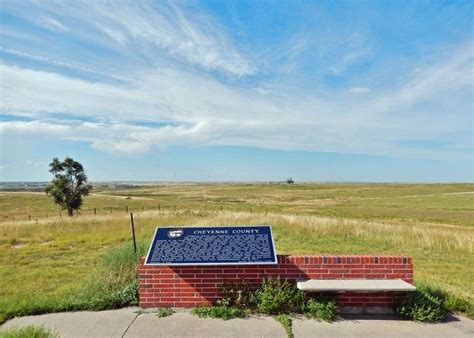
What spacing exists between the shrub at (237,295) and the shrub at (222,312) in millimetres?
123

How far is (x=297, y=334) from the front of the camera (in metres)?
5.14

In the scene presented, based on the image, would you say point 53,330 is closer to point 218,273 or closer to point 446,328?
point 218,273

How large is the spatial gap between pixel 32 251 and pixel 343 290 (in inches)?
568

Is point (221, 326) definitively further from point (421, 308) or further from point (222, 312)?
point (421, 308)

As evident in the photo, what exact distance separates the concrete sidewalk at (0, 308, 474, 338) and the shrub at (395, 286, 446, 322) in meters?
0.14

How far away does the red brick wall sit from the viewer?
6156 mm

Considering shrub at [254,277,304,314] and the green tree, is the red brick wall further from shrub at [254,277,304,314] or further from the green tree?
the green tree

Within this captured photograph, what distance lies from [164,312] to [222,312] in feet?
3.14

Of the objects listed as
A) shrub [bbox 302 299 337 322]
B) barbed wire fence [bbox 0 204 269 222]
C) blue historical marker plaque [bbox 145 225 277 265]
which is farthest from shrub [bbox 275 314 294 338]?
barbed wire fence [bbox 0 204 269 222]

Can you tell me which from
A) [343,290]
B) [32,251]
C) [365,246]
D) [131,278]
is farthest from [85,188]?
[343,290]

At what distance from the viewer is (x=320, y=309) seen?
5801 millimetres

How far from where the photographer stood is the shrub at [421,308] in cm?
571

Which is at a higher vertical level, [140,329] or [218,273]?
[218,273]

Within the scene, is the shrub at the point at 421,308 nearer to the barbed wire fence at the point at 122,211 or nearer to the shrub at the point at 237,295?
the shrub at the point at 237,295
